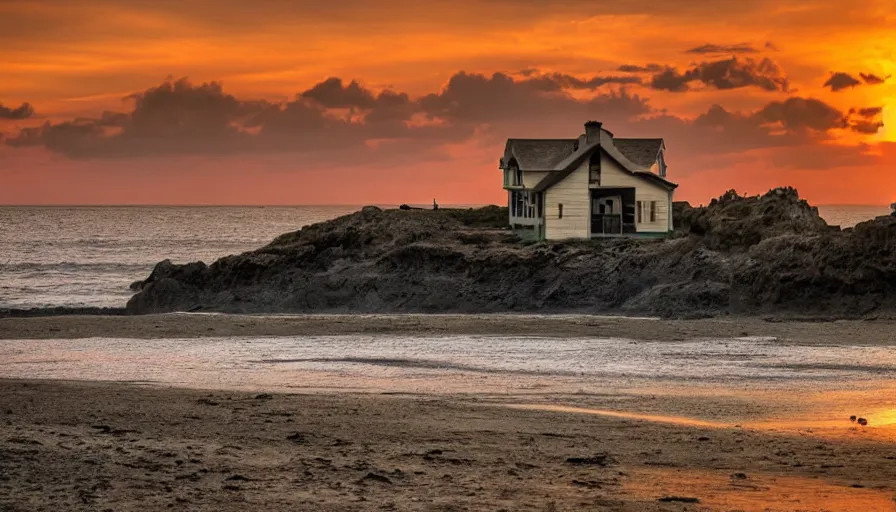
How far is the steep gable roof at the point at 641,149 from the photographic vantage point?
63938 mm

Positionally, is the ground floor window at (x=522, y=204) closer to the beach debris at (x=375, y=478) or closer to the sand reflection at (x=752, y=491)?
the sand reflection at (x=752, y=491)

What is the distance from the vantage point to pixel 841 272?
120 ft

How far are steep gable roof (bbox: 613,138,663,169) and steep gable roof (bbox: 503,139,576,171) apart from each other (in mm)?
3370

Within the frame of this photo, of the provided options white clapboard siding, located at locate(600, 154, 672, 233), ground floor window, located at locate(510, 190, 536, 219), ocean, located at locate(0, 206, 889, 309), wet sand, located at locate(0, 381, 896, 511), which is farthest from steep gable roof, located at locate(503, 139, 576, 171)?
wet sand, located at locate(0, 381, 896, 511)

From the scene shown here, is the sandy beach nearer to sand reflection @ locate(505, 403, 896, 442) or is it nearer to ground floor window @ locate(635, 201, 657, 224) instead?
sand reflection @ locate(505, 403, 896, 442)

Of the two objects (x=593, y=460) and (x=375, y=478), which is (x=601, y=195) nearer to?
(x=593, y=460)

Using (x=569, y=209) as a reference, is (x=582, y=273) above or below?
below

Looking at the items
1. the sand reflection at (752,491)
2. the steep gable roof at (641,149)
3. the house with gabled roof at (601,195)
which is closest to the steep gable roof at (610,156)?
the house with gabled roof at (601,195)

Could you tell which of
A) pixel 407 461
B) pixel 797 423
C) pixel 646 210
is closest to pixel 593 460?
pixel 407 461

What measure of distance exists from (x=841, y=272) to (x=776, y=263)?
2.43m

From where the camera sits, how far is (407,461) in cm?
1329

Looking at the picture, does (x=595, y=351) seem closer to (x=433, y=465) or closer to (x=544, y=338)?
(x=544, y=338)

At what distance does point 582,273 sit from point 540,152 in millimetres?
23888

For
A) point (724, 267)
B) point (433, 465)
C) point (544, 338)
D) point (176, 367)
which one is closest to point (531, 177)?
point (724, 267)
